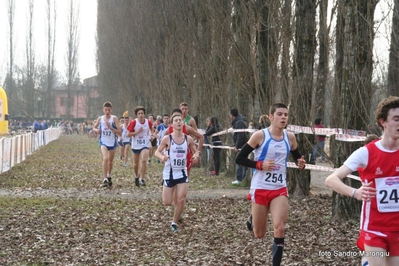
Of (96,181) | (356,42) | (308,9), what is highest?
(308,9)

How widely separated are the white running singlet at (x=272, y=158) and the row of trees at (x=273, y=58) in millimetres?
3121

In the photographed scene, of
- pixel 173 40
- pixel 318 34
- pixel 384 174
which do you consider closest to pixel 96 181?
pixel 318 34

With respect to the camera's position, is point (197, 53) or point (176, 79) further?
point (176, 79)

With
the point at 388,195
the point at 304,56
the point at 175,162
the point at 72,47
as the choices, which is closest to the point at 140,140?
the point at 304,56

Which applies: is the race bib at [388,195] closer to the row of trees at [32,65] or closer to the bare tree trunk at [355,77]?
the bare tree trunk at [355,77]

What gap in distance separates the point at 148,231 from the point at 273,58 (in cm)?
645

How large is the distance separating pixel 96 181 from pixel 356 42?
11.5m

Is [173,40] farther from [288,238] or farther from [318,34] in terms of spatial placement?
[288,238]

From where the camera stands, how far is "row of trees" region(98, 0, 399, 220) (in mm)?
11086

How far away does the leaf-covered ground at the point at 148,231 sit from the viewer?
898 centimetres

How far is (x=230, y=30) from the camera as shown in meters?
18.9

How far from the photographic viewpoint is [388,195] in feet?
17.6

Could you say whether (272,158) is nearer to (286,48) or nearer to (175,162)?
(175,162)

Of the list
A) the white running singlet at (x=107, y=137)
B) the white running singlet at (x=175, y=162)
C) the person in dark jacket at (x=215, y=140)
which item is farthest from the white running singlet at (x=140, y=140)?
the white running singlet at (x=175, y=162)
